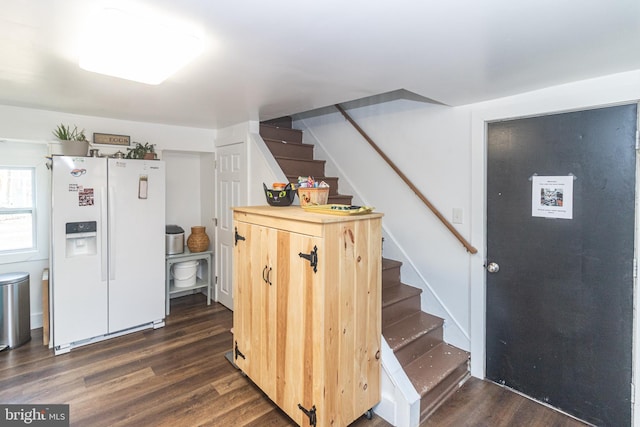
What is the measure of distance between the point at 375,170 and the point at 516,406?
221 cm

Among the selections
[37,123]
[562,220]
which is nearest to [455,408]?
[562,220]

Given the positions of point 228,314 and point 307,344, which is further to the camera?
point 228,314

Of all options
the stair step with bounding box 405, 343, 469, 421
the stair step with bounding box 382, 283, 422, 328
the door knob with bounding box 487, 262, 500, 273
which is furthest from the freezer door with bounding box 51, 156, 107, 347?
the door knob with bounding box 487, 262, 500, 273

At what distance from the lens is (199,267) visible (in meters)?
4.43

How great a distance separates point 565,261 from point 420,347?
120 cm

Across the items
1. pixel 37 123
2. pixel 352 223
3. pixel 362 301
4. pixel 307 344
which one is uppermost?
pixel 37 123

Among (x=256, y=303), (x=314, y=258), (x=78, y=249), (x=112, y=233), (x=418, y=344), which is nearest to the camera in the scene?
(x=314, y=258)

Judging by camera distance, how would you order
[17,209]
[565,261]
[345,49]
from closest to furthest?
1. [345,49]
2. [565,261]
3. [17,209]

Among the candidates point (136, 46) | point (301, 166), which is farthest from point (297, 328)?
point (301, 166)

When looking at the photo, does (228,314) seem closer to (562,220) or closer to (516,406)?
(516,406)

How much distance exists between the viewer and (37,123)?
297 centimetres

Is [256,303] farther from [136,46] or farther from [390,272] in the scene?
[136,46]

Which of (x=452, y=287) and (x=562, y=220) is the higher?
(x=562, y=220)

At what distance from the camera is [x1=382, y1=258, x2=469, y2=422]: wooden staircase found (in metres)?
2.23
